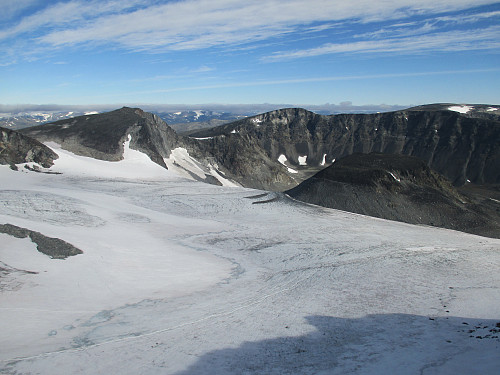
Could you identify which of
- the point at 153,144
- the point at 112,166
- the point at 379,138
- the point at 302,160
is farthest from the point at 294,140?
the point at 112,166

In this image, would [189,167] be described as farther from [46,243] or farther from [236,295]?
[236,295]

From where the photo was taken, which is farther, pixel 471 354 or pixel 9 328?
pixel 9 328

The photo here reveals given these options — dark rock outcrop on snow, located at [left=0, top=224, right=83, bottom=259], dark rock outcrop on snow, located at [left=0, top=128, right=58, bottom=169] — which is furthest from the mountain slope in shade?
dark rock outcrop on snow, located at [left=0, top=128, right=58, bottom=169]

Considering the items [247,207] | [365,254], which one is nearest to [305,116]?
[247,207]

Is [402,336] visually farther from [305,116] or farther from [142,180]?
[305,116]

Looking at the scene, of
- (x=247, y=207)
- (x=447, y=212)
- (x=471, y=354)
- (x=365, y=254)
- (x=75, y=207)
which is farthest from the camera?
(x=447, y=212)
